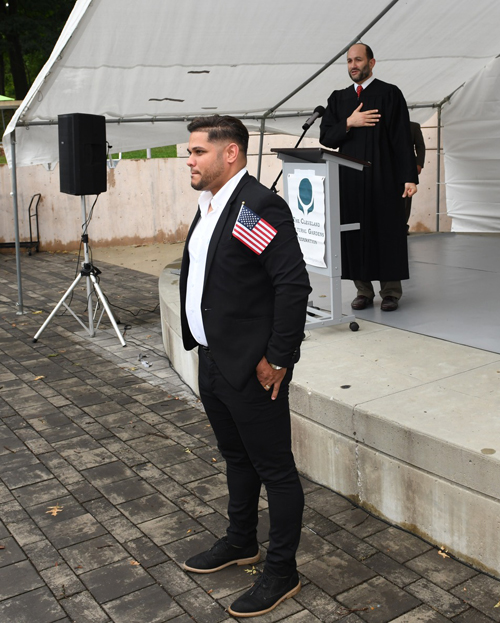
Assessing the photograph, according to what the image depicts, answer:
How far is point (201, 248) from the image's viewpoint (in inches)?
116

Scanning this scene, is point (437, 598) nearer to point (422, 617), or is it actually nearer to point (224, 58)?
point (422, 617)

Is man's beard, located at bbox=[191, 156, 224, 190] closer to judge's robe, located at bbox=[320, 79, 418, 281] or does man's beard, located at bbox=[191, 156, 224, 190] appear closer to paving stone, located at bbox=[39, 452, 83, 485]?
paving stone, located at bbox=[39, 452, 83, 485]

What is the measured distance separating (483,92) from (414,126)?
1.03 metres

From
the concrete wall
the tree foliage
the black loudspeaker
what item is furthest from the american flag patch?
the tree foliage

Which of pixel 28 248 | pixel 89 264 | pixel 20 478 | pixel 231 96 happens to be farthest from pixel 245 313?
pixel 28 248

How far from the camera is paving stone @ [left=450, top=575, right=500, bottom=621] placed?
2.92 metres

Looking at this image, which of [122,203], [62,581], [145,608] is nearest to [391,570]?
[145,608]

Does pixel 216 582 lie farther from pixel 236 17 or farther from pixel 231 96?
pixel 231 96

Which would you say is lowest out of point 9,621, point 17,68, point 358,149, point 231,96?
point 9,621

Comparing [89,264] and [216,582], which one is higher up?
[89,264]

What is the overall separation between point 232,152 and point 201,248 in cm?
40

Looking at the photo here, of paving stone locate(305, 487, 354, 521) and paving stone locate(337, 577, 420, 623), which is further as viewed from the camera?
paving stone locate(305, 487, 354, 521)

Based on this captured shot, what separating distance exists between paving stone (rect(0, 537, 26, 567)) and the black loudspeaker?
441 cm

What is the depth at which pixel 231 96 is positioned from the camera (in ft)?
26.3
